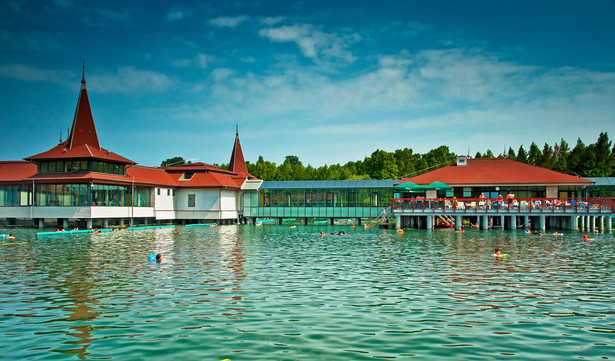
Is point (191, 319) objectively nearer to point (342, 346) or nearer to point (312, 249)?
point (342, 346)

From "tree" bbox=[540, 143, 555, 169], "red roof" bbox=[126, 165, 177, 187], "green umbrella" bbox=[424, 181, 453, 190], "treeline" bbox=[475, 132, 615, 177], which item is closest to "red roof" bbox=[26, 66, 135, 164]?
"red roof" bbox=[126, 165, 177, 187]

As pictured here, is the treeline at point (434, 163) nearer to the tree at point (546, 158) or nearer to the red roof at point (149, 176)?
the tree at point (546, 158)

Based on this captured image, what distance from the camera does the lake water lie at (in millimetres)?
11969

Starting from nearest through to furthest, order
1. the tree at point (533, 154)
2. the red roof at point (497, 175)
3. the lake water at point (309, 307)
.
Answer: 1. the lake water at point (309, 307)
2. the red roof at point (497, 175)
3. the tree at point (533, 154)

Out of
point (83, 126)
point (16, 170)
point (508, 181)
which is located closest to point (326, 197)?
point (508, 181)

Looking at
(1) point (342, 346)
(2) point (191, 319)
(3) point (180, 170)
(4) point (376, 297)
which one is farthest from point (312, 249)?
(3) point (180, 170)


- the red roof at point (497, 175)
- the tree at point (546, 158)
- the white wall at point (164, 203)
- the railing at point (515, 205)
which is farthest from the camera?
the tree at point (546, 158)

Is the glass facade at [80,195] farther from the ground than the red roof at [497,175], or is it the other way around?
the red roof at [497,175]

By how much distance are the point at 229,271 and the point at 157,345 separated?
12.0m

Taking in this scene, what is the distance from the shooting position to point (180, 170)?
77062mm

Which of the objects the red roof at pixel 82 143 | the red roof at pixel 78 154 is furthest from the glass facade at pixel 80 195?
the red roof at pixel 82 143

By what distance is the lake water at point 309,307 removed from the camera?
11969mm

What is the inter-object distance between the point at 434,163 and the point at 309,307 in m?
100

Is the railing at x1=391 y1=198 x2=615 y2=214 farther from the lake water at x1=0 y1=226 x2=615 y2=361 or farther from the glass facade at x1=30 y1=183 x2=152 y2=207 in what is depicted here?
the glass facade at x1=30 y1=183 x2=152 y2=207
